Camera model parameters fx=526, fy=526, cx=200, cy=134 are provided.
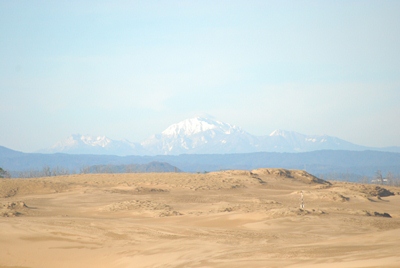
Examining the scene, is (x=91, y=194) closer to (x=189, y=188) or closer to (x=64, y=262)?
(x=189, y=188)

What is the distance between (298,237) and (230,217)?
4746 mm

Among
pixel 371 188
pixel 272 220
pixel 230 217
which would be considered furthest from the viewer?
pixel 371 188

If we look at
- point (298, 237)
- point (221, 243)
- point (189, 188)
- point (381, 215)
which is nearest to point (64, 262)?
point (221, 243)

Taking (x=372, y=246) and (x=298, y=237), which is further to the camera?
(x=298, y=237)

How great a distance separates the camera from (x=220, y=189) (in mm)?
39906

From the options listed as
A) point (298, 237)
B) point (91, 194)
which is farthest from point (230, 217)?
point (91, 194)

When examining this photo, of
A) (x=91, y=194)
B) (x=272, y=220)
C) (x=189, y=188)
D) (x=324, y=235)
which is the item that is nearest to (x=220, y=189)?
(x=189, y=188)

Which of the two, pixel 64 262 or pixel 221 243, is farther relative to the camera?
pixel 221 243

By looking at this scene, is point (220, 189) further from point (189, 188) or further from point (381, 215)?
point (381, 215)

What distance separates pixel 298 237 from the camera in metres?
16.5

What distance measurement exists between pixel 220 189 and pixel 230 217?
19.1 metres

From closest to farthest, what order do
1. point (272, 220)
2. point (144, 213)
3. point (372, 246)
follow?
point (372, 246) → point (272, 220) → point (144, 213)

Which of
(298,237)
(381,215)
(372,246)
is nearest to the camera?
(372,246)

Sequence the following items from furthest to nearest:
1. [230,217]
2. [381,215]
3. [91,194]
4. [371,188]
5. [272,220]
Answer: [371,188] < [91,194] < [381,215] < [230,217] < [272,220]
